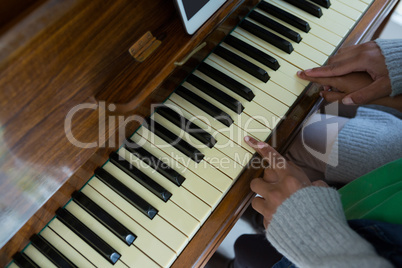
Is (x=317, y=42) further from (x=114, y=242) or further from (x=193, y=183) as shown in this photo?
(x=114, y=242)

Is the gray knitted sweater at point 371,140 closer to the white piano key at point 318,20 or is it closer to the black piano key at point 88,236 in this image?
the white piano key at point 318,20

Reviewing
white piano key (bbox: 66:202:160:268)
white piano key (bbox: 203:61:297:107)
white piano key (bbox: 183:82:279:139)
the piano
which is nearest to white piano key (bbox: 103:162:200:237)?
the piano

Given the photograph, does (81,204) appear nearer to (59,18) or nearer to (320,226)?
(59,18)

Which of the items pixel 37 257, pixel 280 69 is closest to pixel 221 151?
pixel 280 69

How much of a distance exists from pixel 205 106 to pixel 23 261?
2.18 ft

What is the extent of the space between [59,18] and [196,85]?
1.59ft

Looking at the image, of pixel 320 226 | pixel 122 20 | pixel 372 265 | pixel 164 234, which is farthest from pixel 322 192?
pixel 122 20

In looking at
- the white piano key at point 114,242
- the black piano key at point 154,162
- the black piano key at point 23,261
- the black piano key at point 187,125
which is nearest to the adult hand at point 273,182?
the black piano key at point 187,125

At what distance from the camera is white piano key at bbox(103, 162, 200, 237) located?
94 cm

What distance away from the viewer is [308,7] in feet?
4.17

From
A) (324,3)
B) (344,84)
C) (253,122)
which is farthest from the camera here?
(324,3)

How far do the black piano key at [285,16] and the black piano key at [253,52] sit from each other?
0.18 m

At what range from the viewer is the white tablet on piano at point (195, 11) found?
3.07 ft

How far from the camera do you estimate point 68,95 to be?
2.74 feet
